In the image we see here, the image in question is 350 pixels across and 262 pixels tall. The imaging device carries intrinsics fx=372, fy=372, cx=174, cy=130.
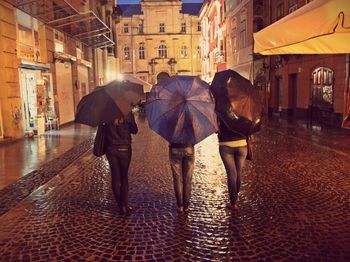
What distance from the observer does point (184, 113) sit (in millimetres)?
4812

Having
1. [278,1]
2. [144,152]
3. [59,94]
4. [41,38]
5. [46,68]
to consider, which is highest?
[278,1]

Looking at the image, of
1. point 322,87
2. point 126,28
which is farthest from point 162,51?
point 322,87

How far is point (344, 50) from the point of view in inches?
321

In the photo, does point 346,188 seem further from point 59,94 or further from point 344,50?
point 59,94

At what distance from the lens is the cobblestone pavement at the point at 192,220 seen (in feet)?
13.9

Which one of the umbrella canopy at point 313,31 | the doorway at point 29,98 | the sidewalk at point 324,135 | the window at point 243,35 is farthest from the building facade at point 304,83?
the doorway at point 29,98

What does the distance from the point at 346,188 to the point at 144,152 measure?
5.94 m

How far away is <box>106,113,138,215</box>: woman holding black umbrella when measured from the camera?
17.3 ft

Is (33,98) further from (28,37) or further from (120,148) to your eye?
(120,148)

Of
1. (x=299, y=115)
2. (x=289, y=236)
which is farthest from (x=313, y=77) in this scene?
(x=289, y=236)

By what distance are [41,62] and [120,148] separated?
13010 mm

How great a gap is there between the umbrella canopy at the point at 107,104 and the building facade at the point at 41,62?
923 cm

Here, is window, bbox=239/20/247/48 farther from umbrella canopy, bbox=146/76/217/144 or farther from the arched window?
umbrella canopy, bbox=146/76/217/144

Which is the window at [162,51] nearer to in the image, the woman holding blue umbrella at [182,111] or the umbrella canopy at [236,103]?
the umbrella canopy at [236,103]
